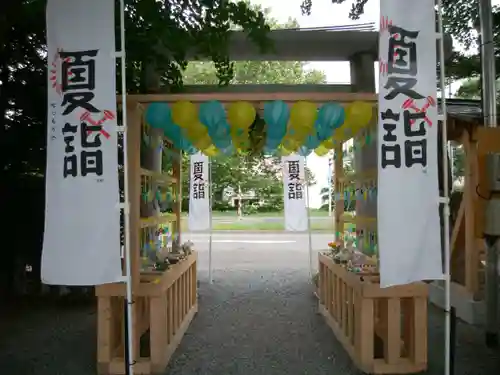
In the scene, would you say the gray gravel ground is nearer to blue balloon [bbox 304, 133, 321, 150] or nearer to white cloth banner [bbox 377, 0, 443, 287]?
white cloth banner [bbox 377, 0, 443, 287]

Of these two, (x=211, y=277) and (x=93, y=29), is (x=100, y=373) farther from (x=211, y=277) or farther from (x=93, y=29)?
(x=211, y=277)

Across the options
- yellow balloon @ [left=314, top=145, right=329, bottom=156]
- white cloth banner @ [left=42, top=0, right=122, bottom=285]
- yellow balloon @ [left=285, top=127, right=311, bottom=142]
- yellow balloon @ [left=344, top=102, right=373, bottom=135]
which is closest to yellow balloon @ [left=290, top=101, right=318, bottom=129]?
yellow balloon @ [left=285, top=127, right=311, bottom=142]

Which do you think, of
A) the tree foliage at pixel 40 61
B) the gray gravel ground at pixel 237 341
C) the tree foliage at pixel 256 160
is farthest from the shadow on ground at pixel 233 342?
the tree foliage at pixel 256 160

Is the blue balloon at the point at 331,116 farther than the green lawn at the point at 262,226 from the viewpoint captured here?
No

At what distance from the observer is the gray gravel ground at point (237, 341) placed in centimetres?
431

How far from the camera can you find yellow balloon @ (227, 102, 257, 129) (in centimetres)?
428

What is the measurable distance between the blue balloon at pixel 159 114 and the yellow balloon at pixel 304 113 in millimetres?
1060

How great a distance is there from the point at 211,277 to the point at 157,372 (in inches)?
190

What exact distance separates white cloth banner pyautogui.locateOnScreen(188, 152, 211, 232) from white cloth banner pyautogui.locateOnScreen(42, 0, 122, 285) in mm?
5812

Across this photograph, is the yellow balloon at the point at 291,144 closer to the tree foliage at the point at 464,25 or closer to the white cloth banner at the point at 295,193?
the white cloth banner at the point at 295,193

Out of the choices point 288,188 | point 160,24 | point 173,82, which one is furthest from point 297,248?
point 160,24

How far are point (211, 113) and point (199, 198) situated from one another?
5.09 metres

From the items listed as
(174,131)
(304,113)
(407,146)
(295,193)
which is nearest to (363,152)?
(304,113)

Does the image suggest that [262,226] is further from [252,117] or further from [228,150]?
[252,117]
